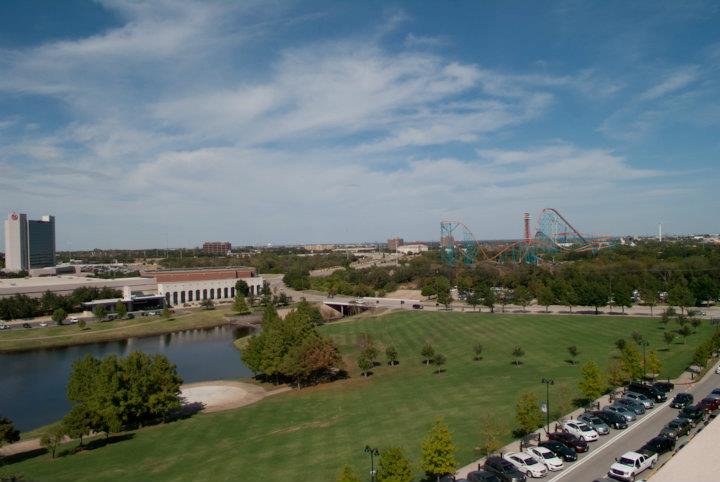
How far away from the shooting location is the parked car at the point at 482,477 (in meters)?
15.4

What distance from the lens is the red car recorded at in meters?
20.5

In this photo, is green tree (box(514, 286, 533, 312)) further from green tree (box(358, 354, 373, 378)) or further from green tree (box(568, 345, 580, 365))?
green tree (box(358, 354, 373, 378))

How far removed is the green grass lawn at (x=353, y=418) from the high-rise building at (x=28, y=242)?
13525cm

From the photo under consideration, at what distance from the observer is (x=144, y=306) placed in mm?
83375

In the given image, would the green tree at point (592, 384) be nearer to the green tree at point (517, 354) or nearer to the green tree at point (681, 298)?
the green tree at point (517, 354)

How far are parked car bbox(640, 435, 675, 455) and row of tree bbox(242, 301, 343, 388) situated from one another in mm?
21097

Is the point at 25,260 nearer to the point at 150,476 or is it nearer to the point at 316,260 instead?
the point at 316,260

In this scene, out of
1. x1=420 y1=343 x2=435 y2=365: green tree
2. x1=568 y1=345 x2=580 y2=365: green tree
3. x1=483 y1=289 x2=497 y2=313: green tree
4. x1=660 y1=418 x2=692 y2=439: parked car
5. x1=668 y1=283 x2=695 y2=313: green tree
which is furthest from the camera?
x1=483 y1=289 x2=497 y2=313: green tree

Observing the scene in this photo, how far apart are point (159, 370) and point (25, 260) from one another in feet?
460

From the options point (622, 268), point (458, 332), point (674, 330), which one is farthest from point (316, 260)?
point (674, 330)

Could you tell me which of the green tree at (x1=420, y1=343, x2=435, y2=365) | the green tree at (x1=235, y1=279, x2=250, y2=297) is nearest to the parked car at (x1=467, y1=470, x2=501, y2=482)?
the green tree at (x1=420, y1=343, x2=435, y2=365)

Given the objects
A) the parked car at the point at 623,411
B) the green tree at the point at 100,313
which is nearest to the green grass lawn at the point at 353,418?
the parked car at the point at 623,411

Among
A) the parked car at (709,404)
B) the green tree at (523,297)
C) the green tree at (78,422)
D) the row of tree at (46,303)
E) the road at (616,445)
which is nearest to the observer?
the road at (616,445)

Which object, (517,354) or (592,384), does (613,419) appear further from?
(517,354)
